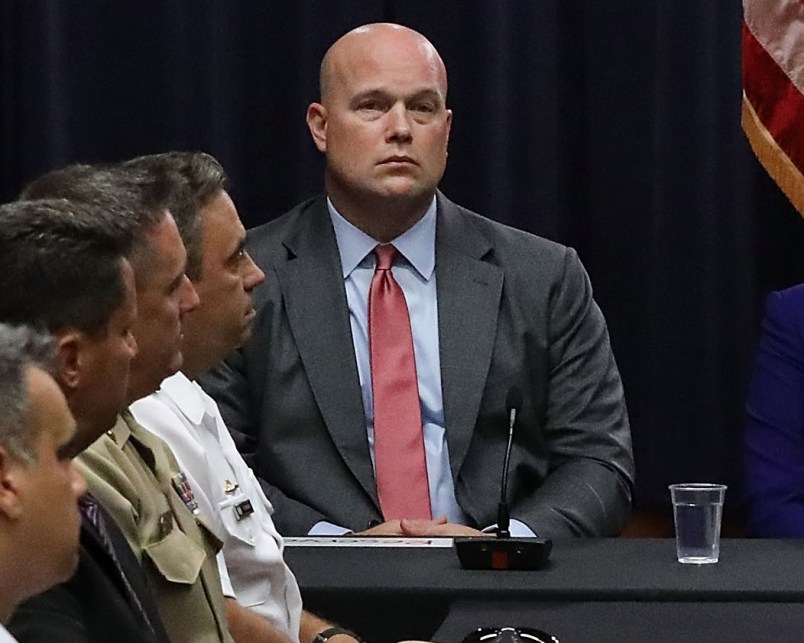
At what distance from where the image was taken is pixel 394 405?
134 inches

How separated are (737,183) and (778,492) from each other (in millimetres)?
918

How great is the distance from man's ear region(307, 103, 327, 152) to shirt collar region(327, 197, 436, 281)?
19 centimetres

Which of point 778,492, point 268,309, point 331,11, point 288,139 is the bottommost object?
point 778,492

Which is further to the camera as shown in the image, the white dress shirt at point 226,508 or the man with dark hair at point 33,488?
the white dress shirt at point 226,508

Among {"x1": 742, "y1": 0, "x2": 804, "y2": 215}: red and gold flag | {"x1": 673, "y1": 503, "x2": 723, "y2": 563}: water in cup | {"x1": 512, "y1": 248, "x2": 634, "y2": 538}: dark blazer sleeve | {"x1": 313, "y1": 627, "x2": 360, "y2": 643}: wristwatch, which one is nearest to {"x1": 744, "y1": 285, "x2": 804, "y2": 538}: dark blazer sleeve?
{"x1": 512, "y1": 248, "x2": 634, "y2": 538}: dark blazer sleeve

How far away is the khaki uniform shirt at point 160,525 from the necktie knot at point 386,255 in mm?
1385

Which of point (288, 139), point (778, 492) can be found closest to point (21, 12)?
point (288, 139)

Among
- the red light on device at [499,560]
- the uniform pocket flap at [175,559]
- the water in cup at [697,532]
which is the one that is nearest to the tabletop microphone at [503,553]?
the red light on device at [499,560]

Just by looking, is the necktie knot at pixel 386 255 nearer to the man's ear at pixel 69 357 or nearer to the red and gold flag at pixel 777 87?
the red and gold flag at pixel 777 87

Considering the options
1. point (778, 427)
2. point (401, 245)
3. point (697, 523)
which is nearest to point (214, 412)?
point (697, 523)

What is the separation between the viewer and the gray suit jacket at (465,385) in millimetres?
3340

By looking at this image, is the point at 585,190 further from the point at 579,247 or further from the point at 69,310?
the point at 69,310

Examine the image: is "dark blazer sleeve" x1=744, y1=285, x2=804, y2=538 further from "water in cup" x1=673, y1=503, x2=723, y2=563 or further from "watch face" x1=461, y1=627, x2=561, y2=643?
"watch face" x1=461, y1=627, x2=561, y2=643

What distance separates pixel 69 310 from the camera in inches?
64.3
